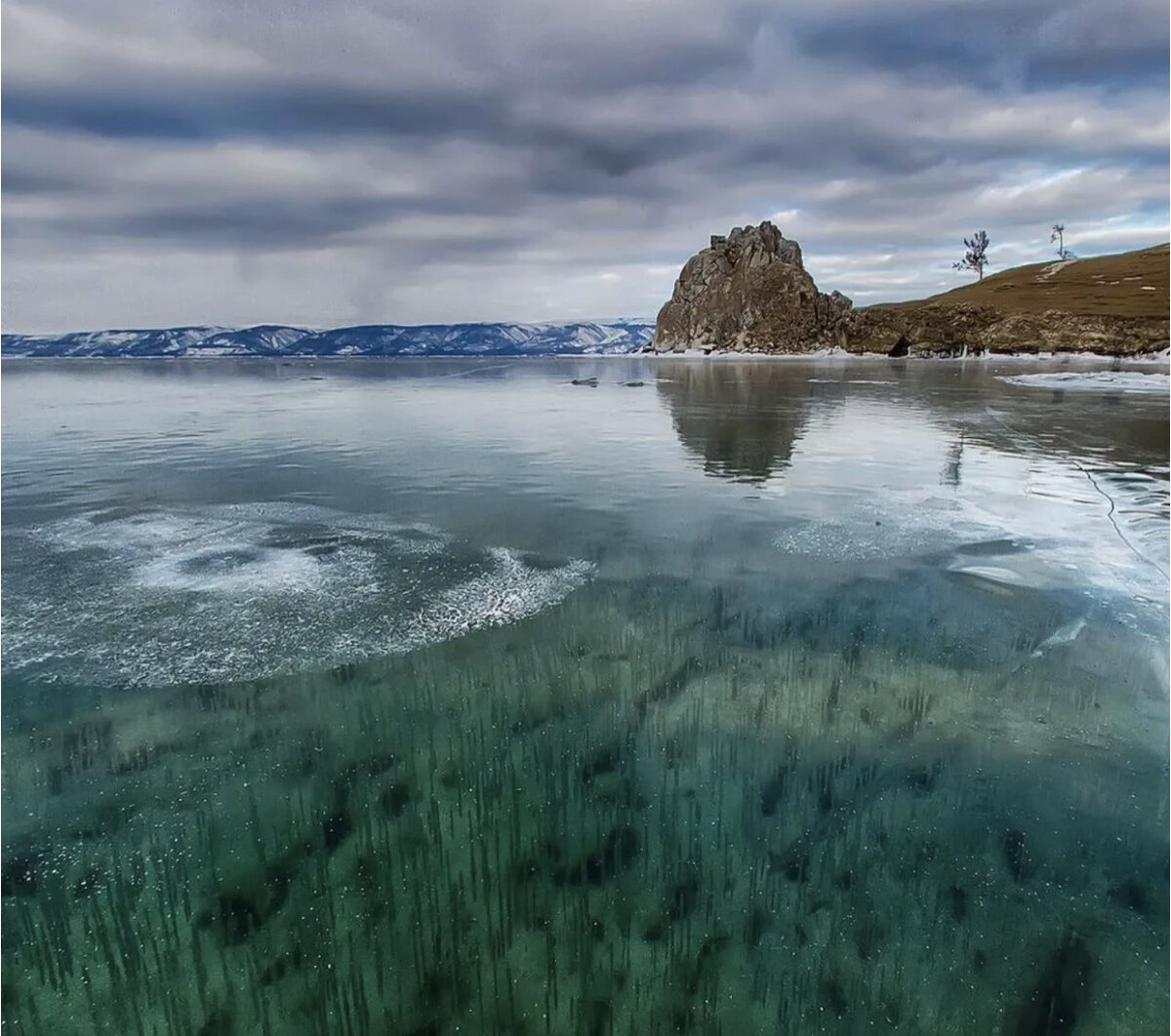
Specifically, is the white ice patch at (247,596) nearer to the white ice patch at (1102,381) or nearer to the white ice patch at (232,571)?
the white ice patch at (232,571)

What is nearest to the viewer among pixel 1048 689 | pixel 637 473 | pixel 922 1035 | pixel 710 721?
pixel 922 1035

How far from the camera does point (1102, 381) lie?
7950cm

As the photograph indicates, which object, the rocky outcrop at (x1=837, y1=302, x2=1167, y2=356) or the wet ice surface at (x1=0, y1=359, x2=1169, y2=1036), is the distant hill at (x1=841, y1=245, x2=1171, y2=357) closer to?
the rocky outcrop at (x1=837, y1=302, x2=1167, y2=356)

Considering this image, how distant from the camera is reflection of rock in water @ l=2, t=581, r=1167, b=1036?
7125mm

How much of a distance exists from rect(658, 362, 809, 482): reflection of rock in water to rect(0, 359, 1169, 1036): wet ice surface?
34.0 ft

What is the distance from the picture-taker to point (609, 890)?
8305 millimetres

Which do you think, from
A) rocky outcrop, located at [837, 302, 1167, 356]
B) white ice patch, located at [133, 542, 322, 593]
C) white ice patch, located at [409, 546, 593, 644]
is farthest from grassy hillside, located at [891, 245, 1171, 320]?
white ice patch, located at [133, 542, 322, 593]

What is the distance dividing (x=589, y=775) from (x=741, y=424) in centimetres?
4146

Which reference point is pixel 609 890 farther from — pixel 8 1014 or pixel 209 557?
pixel 209 557

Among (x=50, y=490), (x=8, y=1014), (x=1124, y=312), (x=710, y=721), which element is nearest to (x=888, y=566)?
(x=710, y=721)

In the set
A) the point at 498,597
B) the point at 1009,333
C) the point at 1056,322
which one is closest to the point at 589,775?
the point at 498,597

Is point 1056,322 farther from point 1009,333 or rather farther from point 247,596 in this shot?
point 247,596

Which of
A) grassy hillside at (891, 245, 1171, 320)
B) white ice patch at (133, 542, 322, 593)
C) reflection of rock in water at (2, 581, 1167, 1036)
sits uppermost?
grassy hillside at (891, 245, 1171, 320)

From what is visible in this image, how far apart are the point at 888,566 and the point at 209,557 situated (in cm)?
1931
